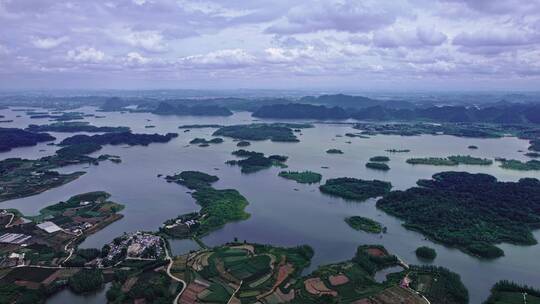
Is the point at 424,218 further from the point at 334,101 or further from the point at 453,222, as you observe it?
the point at 334,101

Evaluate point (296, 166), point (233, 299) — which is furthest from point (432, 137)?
point (233, 299)

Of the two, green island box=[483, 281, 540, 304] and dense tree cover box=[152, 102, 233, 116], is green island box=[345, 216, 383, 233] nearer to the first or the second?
green island box=[483, 281, 540, 304]

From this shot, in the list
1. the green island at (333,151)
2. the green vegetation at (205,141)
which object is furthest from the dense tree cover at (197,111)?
the green island at (333,151)

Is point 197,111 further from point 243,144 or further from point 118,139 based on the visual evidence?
point 243,144

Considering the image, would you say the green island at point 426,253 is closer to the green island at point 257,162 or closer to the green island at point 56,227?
the green island at point 56,227

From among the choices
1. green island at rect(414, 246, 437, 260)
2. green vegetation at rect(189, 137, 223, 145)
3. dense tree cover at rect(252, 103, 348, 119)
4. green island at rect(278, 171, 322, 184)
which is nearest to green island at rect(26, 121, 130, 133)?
green vegetation at rect(189, 137, 223, 145)

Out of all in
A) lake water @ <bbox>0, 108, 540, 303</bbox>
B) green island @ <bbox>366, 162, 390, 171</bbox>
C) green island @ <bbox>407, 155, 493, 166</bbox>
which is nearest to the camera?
lake water @ <bbox>0, 108, 540, 303</bbox>

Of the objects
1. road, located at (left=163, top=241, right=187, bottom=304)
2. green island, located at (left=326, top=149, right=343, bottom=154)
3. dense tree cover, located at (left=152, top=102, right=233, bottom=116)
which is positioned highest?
dense tree cover, located at (left=152, top=102, right=233, bottom=116)

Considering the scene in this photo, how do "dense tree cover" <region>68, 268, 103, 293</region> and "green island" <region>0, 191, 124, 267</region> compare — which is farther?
"green island" <region>0, 191, 124, 267</region>
